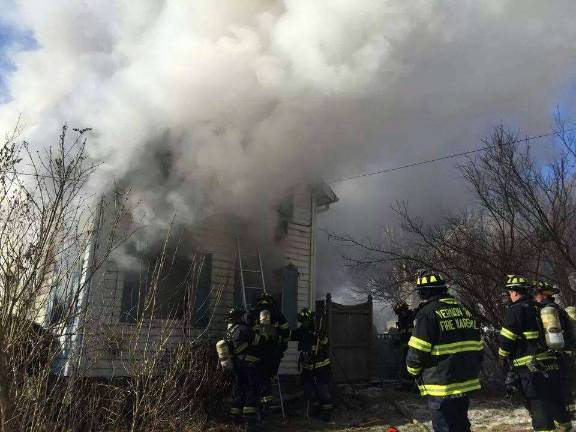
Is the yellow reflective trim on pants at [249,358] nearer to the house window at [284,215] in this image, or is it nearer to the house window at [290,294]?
the house window at [290,294]

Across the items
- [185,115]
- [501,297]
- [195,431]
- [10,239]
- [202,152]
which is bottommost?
[195,431]

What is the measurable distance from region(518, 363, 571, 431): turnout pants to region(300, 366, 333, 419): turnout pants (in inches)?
125

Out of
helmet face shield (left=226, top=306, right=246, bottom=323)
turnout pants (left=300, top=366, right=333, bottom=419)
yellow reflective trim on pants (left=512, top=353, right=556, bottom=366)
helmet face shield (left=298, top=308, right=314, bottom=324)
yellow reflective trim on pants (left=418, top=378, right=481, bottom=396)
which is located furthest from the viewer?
helmet face shield (left=298, top=308, right=314, bottom=324)

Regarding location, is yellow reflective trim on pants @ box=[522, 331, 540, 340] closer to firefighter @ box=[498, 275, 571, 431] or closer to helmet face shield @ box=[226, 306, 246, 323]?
firefighter @ box=[498, 275, 571, 431]

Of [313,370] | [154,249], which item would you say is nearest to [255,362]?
[313,370]

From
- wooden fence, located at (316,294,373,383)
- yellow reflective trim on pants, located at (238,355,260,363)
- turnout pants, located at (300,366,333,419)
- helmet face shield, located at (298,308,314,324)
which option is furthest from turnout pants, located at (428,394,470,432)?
wooden fence, located at (316,294,373,383)

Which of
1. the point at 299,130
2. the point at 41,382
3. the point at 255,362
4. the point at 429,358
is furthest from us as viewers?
the point at 299,130

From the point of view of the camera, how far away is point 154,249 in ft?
23.5

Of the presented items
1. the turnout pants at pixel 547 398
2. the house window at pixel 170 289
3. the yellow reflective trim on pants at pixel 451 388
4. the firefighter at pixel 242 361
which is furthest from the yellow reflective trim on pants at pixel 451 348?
the house window at pixel 170 289

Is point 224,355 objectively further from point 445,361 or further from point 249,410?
point 445,361

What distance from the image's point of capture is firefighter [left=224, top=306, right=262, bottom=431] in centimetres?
652

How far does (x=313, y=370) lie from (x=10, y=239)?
5.29m

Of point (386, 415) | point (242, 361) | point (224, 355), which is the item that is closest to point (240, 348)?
point (242, 361)

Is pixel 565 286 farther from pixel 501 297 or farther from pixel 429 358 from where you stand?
pixel 429 358
